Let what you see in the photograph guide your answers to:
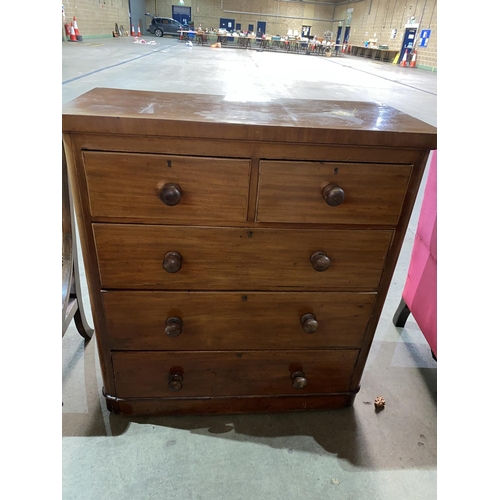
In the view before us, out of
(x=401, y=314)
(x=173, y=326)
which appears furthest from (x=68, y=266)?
(x=401, y=314)

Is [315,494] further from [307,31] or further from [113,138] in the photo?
[307,31]

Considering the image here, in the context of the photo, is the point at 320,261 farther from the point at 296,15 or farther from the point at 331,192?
the point at 296,15

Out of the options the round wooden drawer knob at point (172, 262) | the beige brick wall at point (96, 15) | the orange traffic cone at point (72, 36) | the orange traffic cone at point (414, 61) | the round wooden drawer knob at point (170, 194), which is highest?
the beige brick wall at point (96, 15)

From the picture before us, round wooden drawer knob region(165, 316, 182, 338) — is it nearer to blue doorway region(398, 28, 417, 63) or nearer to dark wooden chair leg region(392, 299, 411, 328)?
dark wooden chair leg region(392, 299, 411, 328)

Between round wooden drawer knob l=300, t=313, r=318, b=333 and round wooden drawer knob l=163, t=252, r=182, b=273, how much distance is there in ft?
1.59

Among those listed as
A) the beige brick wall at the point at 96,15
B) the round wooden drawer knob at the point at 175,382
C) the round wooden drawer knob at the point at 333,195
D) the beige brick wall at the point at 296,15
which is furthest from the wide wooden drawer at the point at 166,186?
the beige brick wall at the point at 296,15

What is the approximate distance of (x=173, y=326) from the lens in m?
1.22

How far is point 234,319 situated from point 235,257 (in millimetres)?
262

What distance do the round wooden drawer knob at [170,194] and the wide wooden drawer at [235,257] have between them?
0.11m

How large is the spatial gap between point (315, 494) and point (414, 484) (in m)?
0.38

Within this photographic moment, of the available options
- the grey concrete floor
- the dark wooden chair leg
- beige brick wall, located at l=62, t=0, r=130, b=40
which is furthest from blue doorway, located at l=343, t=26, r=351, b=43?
the grey concrete floor

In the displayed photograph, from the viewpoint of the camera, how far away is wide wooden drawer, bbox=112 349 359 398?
53.4 inches

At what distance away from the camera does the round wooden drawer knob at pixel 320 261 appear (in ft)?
3.75

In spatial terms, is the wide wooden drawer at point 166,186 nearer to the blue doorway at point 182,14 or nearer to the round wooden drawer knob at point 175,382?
the round wooden drawer knob at point 175,382
